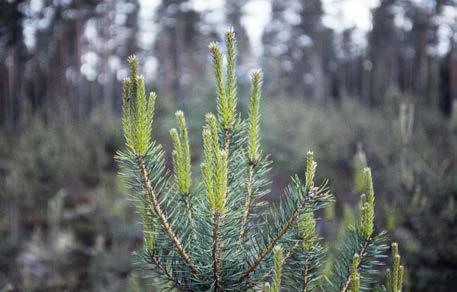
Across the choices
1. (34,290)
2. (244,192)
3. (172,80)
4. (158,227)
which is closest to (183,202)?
(158,227)

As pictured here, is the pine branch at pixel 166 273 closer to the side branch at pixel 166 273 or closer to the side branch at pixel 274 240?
the side branch at pixel 166 273

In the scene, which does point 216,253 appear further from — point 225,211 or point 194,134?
point 194,134

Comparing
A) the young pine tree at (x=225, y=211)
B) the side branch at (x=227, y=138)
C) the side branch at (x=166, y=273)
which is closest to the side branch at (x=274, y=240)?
the young pine tree at (x=225, y=211)

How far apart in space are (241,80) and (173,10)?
18.4 m

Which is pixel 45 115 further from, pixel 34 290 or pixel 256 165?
pixel 256 165

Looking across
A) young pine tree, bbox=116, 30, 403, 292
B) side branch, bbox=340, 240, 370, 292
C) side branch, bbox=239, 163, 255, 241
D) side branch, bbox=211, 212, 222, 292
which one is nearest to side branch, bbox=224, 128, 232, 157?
young pine tree, bbox=116, 30, 403, 292

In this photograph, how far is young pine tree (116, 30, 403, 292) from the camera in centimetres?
114

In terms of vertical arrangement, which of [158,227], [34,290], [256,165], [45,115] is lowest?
[34,290]

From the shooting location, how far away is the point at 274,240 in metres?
1.25

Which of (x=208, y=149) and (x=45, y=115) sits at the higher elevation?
(x=45, y=115)

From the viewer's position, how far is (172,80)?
1169 inches

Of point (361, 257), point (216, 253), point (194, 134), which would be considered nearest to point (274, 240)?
point (216, 253)

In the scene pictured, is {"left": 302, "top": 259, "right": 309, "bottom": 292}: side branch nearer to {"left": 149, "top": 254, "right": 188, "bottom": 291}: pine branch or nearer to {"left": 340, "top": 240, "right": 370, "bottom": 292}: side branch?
{"left": 340, "top": 240, "right": 370, "bottom": 292}: side branch

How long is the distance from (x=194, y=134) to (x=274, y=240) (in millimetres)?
6894
